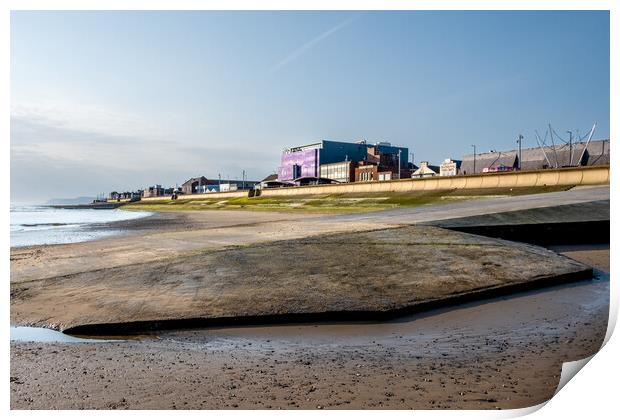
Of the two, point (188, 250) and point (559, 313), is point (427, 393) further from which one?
point (188, 250)

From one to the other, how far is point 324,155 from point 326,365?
11673cm

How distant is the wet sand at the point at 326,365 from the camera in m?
4.01

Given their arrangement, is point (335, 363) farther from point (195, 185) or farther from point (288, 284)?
point (195, 185)

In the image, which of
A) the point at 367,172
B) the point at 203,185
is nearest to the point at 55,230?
the point at 367,172

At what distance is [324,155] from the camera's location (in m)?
121

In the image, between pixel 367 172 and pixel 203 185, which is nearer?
pixel 367 172

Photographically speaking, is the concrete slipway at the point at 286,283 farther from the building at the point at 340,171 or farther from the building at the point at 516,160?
the building at the point at 340,171

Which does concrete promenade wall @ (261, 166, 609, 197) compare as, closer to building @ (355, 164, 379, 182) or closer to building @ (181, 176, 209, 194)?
building @ (355, 164, 379, 182)

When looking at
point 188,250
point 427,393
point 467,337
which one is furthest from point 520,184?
point 427,393

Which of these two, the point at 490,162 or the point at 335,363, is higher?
the point at 490,162

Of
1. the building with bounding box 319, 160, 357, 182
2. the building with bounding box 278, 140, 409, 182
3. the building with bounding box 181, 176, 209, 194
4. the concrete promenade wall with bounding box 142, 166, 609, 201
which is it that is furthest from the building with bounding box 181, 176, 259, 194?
the concrete promenade wall with bounding box 142, 166, 609, 201

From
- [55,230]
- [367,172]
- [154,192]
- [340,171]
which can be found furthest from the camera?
[154,192]

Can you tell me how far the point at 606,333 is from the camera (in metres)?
6.02

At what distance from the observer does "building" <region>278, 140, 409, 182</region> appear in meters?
120
